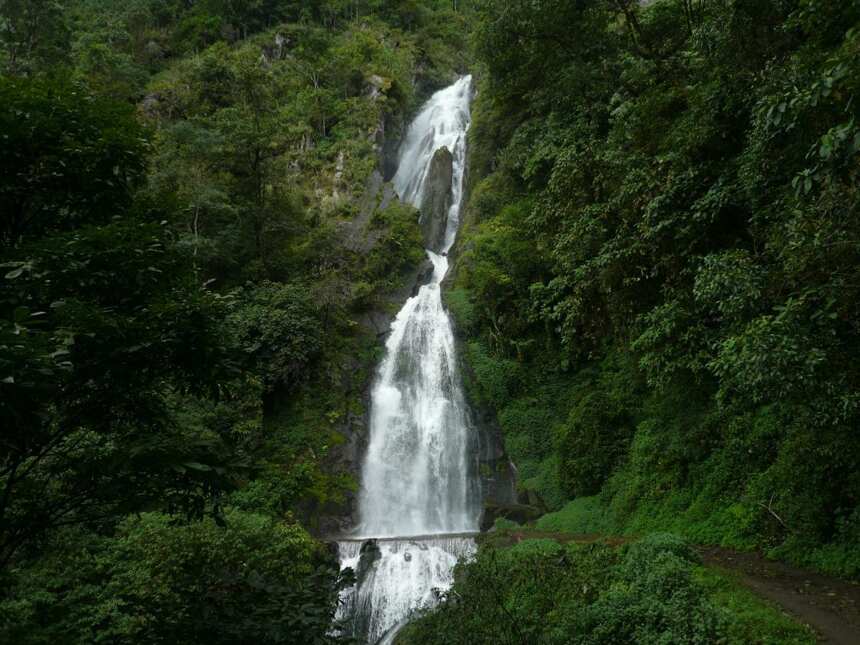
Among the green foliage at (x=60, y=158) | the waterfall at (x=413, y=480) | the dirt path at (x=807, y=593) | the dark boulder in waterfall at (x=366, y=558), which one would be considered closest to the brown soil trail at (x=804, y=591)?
the dirt path at (x=807, y=593)

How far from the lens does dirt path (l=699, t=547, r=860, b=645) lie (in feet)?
19.3

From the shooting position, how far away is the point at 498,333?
18.5 m

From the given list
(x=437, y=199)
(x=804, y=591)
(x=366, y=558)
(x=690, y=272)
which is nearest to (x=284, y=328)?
(x=366, y=558)

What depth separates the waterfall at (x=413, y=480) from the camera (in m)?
11.2

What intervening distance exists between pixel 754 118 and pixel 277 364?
13.4 m

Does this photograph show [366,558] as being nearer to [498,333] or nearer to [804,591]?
[804,591]

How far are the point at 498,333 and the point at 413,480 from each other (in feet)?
18.4

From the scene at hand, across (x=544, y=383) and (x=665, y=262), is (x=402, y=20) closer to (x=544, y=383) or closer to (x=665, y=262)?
(x=544, y=383)

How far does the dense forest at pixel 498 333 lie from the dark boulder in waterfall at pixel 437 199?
1852mm

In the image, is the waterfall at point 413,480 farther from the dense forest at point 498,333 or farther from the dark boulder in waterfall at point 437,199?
the dark boulder in waterfall at point 437,199

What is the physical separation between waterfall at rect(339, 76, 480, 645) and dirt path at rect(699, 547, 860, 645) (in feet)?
16.7

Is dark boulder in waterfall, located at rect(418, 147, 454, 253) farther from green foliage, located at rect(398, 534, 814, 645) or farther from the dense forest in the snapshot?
green foliage, located at rect(398, 534, 814, 645)

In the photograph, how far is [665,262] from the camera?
9.90 m

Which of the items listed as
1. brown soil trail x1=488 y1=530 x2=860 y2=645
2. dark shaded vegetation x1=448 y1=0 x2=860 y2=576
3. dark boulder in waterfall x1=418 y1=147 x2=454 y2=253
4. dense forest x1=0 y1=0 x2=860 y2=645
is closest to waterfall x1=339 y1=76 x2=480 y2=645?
dense forest x1=0 y1=0 x2=860 y2=645
